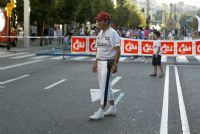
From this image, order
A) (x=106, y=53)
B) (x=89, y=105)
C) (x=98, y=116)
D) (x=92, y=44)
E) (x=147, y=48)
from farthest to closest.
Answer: (x=92, y=44) < (x=147, y=48) < (x=89, y=105) < (x=106, y=53) < (x=98, y=116)

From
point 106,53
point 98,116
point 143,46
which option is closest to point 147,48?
point 143,46

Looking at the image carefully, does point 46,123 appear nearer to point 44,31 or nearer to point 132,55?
point 132,55

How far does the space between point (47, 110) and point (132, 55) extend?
1594cm

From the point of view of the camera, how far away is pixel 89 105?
31.2ft

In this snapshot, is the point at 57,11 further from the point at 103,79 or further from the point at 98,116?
the point at 98,116

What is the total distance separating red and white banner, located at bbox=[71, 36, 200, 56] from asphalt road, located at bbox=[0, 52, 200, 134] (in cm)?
788

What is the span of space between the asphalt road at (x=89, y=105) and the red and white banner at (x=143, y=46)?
788 cm

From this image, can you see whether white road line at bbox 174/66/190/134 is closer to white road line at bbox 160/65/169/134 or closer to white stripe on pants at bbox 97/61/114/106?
white road line at bbox 160/65/169/134

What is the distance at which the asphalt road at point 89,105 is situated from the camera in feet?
23.9

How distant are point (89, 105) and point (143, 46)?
14.6 m

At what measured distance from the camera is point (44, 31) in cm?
4425

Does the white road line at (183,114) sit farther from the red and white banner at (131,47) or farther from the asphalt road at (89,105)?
the red and white banner at (131,47)

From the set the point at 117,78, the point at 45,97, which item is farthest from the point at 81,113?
the point at 117,78

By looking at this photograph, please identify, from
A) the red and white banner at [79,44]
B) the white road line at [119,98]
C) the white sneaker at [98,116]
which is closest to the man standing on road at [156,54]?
the white road line at [119,98]
